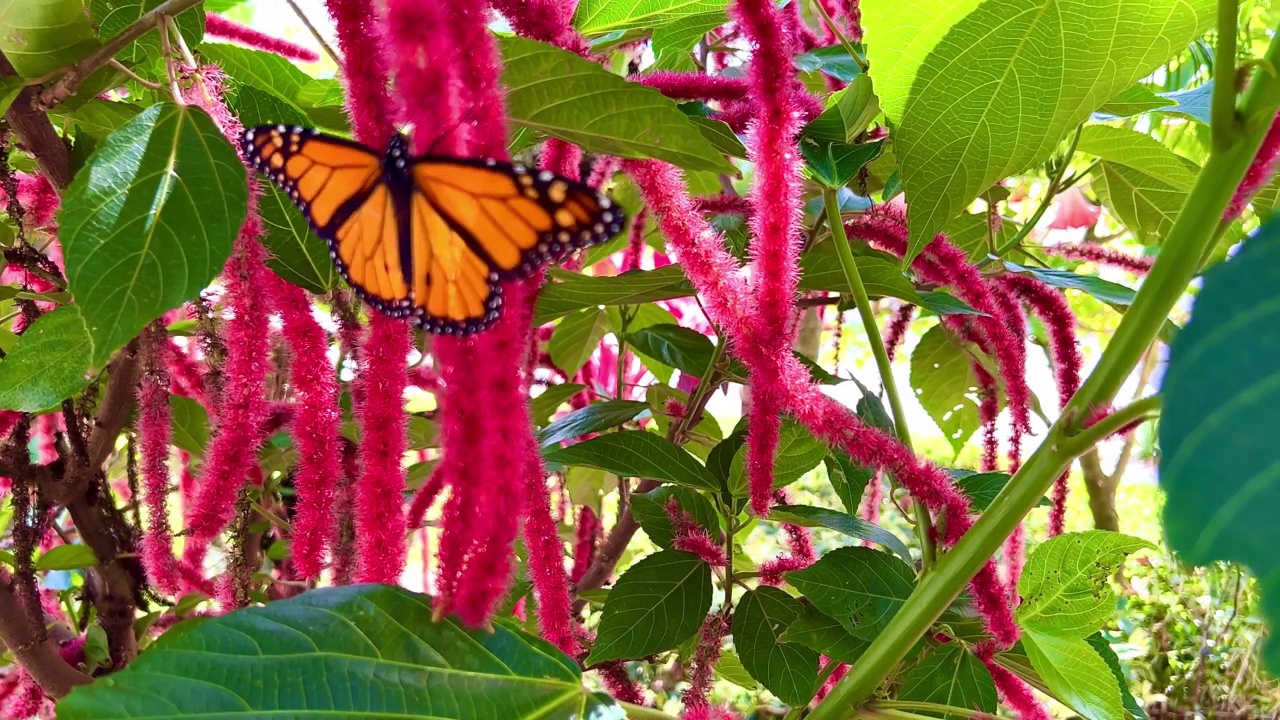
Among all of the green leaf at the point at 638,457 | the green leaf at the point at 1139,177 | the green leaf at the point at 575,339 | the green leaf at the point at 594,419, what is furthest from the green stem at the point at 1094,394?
the green leaf at the point at 575,339

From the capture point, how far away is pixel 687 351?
0.74 meters

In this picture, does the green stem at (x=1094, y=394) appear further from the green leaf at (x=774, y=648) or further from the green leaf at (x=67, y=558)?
the green leaf at (x=67, y=558)

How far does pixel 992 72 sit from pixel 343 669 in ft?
1.34

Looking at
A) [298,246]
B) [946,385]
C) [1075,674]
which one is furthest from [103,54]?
[946,385]

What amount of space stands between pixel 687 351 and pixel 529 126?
0.33 m

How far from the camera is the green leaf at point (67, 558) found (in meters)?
0.76

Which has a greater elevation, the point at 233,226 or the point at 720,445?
the point at 233,226

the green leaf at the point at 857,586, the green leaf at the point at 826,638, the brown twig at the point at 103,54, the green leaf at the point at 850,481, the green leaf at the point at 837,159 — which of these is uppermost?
the brown twig at the point at 103,54

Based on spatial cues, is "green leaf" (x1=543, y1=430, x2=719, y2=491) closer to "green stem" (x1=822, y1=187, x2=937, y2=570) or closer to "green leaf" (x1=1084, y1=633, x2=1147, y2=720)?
"green stem" (x1=822, y1=187, x2=937, y2=570)

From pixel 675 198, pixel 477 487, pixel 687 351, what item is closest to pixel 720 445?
pixel 687 351

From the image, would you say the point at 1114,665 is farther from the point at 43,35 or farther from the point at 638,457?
the point at 43,35

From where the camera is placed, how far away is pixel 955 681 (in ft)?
1.77

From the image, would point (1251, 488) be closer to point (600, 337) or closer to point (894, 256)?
point (894, 256)

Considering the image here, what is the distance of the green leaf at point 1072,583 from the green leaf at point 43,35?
588 millimetres
